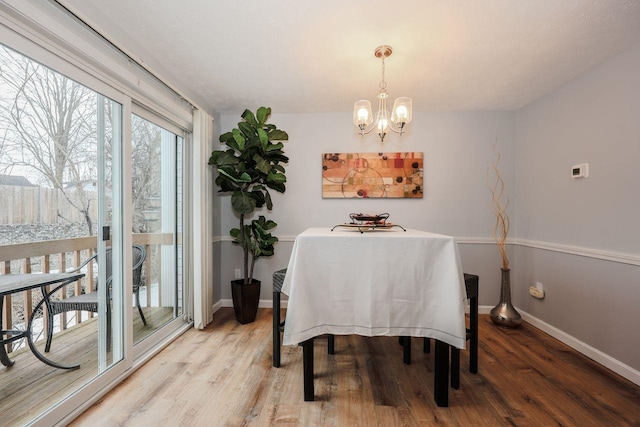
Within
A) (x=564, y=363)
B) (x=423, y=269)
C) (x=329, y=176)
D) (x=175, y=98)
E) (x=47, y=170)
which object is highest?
(x=175, y=98)

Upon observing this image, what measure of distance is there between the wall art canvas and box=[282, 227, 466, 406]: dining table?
69.7 inches

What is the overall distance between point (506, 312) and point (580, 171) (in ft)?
4.85

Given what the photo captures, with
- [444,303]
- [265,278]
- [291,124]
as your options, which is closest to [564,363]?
[444,303]

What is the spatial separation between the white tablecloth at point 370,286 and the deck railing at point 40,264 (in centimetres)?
127

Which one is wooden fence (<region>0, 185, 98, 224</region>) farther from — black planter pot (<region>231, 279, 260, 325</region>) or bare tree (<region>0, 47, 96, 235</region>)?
black planter pot (<region>231, 279, 260, 325</region>)

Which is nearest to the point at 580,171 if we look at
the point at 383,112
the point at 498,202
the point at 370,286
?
the point at 498,202

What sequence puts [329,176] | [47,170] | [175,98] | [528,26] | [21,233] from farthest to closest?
[329,176]
[175,98]
[528,26]
[47,170]
[21,233]

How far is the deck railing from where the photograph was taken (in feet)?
4.41

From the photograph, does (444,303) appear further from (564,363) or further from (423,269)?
(564,363)

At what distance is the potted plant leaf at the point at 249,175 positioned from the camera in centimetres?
291

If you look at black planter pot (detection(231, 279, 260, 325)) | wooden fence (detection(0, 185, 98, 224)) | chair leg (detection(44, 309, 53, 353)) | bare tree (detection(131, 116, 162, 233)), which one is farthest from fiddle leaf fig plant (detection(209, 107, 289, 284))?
chair leg (detection(44, 309, 53, 353))

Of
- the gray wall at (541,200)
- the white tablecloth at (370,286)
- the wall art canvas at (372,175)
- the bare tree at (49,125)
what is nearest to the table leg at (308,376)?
the white tablecloth at (370,286)

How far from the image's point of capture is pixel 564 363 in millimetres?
2209

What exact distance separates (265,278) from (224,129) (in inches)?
75.1
